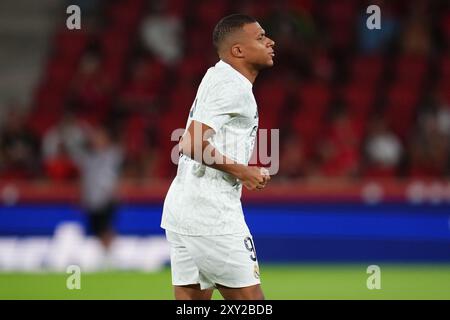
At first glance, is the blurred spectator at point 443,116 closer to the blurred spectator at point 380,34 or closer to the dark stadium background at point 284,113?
the dark stadium background at point 284,113

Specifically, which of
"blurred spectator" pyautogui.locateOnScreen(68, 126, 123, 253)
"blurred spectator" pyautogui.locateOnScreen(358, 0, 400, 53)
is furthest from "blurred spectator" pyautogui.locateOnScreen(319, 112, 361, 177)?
"blurred spectator" pyautogui.locateOnScreen(68, 126, 123, 253)

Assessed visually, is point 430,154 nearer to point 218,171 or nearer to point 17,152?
point 17,152

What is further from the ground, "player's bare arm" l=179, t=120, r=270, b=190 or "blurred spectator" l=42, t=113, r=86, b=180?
"blurred spectator" l=42, t=113, r=86, b=180

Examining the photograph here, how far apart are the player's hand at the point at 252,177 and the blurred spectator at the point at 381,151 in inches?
351

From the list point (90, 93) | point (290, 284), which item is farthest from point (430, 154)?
point (90, 93)

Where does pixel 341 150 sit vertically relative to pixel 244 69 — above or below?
above

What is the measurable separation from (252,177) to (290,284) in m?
6.07

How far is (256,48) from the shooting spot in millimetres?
5734

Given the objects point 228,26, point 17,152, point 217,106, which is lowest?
point 217,106

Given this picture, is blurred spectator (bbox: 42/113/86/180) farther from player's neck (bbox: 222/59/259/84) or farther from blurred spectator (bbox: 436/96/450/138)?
player's neck (bbox: 222/59/259/84)

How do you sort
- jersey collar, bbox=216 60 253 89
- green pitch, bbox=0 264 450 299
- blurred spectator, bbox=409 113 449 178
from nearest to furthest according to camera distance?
jersey collar, bbox=216 60 253 89, green pitch, bbox=0 264 450 299, blurred spectator, bbox=409 113 449 178

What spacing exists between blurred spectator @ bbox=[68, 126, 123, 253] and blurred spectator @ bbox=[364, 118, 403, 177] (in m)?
3.63

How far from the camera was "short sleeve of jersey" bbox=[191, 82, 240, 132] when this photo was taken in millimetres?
5464

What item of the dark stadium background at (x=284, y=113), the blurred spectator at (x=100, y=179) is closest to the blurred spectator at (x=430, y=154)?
the dark stadium background at (x=284, y=113)
